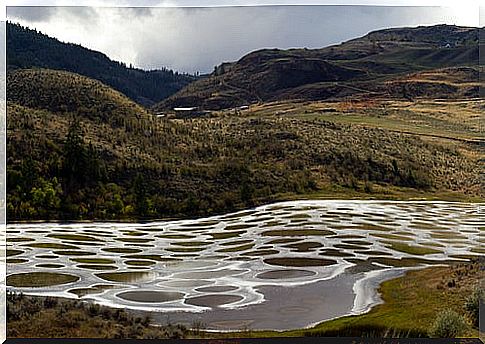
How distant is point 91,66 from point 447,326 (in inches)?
195

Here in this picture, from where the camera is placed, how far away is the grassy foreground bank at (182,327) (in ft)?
21.3

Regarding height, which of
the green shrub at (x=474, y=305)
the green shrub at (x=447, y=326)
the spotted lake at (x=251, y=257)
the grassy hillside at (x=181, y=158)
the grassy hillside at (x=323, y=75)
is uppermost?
the grassy hillside at (x=323, y=75)

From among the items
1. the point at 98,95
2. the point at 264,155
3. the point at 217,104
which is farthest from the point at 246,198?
the point at 98,95

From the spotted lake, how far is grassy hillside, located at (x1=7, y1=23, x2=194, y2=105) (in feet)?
6.32

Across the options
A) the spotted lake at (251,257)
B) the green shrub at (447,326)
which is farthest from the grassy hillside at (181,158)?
the green shrub at (447,326)

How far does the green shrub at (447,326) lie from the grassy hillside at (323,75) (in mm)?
2869

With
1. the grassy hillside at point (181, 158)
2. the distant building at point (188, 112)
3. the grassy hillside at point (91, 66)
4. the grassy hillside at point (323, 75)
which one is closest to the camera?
the grassy hillside at point (181, 158)

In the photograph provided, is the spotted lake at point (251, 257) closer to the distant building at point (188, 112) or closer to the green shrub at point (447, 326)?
the green shrub at point (447, 326)

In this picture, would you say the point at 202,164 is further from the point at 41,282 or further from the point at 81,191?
the point at 41,282

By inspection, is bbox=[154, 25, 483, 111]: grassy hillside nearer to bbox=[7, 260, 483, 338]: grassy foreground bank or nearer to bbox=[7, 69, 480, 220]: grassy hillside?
bbox=[7, 69, 480, 220]: grassy hillside

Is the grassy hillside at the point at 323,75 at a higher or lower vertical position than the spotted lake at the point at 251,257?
higher

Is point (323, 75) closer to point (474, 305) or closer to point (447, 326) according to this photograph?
point (474, 305)

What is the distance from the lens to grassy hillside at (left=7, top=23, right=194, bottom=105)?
26.5ft

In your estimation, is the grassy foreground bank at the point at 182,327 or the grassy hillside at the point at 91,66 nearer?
the grassy foreground bank at the point at 182,327
